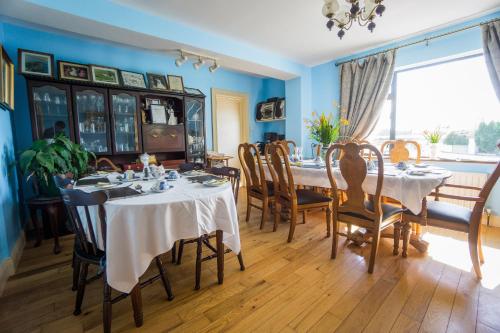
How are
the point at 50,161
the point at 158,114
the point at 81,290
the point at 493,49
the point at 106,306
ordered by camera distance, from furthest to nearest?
the point at 158,114 < the point at 493,49 < the point at 50,161 < the point at 81,290 < the point at 106,306

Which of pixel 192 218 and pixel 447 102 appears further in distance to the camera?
pixel 447 102

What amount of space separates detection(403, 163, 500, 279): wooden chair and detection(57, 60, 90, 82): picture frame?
3906 mm

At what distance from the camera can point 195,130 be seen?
4000mm

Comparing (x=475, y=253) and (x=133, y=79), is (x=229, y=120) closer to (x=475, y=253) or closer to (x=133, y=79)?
(x=133, y=79)

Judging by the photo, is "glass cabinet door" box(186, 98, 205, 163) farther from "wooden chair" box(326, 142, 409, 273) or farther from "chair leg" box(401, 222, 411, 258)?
"chair leg" box(401, 222, 411, 258)

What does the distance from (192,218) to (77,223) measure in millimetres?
635

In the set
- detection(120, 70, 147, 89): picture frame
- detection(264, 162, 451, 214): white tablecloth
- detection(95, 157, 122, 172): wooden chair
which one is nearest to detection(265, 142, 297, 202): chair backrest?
detection(264, 162, 451, 214): white tablecloth

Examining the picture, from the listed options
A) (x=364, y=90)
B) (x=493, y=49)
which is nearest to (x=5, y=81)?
(x=364, y=90)

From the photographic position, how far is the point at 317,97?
4457 millimetres

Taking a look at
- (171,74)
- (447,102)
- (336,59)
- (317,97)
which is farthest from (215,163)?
(447,102)

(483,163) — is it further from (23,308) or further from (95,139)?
(95,139)

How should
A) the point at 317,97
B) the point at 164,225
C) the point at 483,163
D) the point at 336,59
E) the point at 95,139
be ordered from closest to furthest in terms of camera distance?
the point at 164,225, the point at 483,163, the point at 95,139, the point at 336,59, the point at 317,97

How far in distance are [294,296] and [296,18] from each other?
2900mm

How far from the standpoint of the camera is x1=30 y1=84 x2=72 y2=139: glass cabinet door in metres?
2.63
